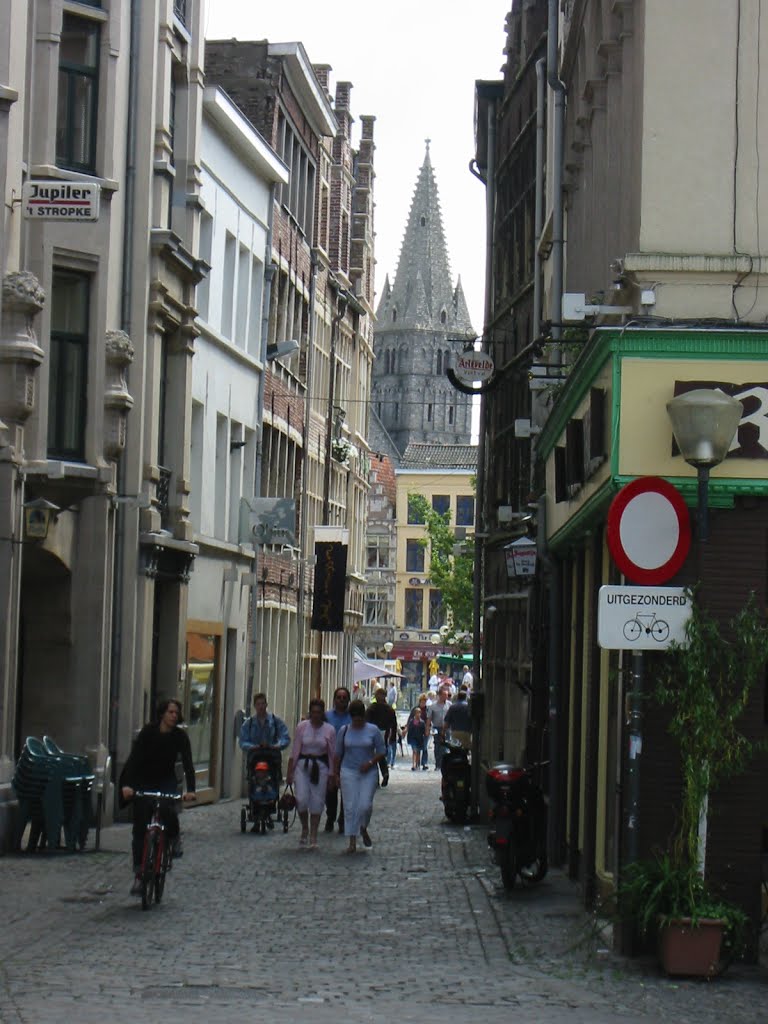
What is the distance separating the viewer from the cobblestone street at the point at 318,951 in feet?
36.6

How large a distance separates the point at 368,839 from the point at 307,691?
2698cm

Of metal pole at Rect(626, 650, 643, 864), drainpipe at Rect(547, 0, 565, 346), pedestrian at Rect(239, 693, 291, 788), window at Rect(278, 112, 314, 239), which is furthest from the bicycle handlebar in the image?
window at Rect(278, 112, 314, 239)

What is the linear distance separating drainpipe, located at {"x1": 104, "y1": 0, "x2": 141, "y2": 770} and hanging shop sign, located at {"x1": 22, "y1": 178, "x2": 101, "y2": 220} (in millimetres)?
5360

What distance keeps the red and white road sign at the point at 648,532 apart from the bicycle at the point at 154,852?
5.09 metres

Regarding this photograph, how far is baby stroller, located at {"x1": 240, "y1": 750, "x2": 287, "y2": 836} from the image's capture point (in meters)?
25.4

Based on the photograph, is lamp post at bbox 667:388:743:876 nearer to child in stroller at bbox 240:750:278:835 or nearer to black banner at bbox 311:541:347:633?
child in stroller at bbox 240:750:278:835

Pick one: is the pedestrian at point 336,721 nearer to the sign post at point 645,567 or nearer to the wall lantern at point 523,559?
the wall lantern at point 523,559

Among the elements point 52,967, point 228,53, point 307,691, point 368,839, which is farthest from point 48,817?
point 307,691

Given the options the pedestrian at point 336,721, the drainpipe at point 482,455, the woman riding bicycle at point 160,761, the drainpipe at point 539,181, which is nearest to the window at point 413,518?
the drainpipe at point 482,455

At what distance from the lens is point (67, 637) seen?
2484cm

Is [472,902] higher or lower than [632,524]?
lower

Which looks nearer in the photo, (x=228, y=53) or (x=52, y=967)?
(x=52, y=967)

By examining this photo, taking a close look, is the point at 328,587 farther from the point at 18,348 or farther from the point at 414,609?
the point at 414,609

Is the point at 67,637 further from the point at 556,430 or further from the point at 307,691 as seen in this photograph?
the point at 307,691
